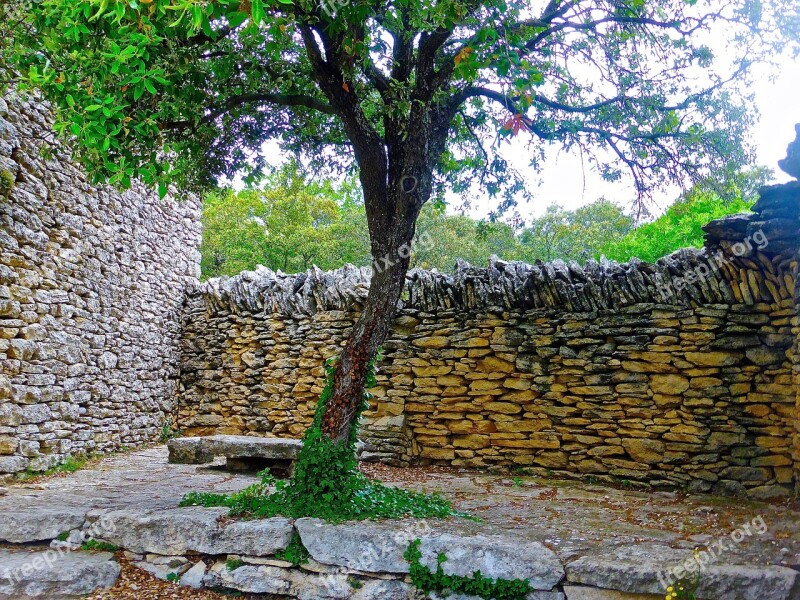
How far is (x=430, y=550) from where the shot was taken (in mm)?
3998

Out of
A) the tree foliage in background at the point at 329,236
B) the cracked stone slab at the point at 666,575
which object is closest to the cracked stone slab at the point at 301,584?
the cracked stone slab at the point at 666,575

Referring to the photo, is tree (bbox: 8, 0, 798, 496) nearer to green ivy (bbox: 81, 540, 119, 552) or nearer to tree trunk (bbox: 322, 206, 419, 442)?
tree trunk (bbox: 322, 206, 419, 442)

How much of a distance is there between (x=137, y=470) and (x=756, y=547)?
628 cm

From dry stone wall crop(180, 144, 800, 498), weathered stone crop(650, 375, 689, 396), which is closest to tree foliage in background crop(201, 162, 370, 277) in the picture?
dry stone wall crop(180, 144, 800, 498)

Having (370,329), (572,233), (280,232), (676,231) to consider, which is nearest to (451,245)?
(572,233)

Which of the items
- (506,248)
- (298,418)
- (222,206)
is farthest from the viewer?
(506,248)

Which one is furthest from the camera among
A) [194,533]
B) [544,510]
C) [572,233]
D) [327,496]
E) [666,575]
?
[572,233]

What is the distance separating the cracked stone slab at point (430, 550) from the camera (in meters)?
3.82

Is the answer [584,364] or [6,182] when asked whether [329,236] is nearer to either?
[6,182]

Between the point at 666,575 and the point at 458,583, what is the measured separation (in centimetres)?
129

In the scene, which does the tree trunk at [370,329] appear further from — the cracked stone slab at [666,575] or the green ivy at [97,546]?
the cracked stone slab at [666,575]

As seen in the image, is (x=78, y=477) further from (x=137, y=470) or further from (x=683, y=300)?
(x=683, y=300)

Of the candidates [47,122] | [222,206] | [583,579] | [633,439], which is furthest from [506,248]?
[583,579]

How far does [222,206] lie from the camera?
66.6 feet
